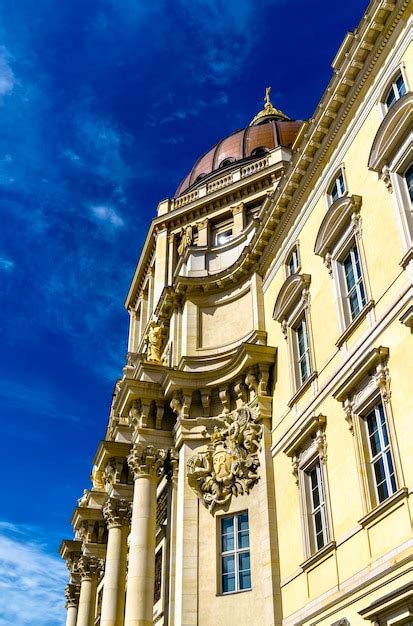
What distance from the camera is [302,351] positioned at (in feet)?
74.4

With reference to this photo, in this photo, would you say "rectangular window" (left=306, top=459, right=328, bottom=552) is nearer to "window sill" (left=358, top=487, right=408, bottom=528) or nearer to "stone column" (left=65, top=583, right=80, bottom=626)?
"window sill" (left=358, top=487, right=408, bottom=528)

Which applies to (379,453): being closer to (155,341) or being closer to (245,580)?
(245,580)

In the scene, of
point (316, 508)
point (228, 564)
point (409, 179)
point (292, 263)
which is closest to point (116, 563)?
point (228, 564)

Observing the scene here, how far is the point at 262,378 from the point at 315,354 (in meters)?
4.08

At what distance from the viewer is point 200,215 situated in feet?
131

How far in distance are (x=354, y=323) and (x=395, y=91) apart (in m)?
6.14

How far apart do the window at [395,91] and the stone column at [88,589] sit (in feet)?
94.0

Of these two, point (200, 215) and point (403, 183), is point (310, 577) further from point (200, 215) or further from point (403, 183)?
point (200, 215)

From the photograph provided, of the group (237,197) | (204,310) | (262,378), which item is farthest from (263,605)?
(237,197)

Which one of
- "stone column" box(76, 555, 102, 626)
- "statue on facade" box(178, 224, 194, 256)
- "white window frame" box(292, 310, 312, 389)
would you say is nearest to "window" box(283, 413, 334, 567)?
"white window frame" box(292, 310, 312, 389)

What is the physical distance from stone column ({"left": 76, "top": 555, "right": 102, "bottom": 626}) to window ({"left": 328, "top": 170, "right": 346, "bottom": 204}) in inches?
985

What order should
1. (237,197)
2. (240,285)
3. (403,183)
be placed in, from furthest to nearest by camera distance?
1. (237,197)
2. (240,285)
3. (403,183)

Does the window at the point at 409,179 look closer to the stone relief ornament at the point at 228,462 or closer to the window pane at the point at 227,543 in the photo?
the stone relief ornament at the point at 228,462

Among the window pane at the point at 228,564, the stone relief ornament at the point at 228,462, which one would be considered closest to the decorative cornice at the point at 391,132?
the stone relief ornament at the point at 228,462
